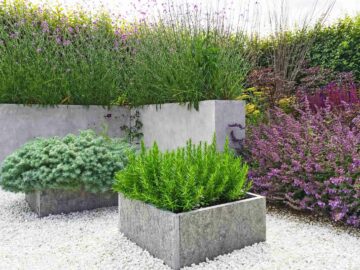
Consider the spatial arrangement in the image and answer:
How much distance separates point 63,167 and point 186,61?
1887mm

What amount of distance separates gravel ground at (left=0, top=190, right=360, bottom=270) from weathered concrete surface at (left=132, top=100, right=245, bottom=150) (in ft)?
3.68

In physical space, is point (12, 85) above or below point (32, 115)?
above

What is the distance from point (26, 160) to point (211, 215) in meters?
1.97

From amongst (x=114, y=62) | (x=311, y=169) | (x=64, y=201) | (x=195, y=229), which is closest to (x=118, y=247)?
(x=195, y=229)

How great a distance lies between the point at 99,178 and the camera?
324cm

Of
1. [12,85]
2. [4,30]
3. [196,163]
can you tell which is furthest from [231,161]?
[4,30]

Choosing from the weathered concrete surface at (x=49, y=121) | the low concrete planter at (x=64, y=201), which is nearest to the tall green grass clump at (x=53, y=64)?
the weathered concrete surface at (x=49, y=121)

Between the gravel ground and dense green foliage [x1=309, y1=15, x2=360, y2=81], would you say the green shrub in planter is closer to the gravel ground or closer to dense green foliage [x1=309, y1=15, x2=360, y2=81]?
the gravel ground

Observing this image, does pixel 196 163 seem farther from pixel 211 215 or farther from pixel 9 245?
pixel 9 245

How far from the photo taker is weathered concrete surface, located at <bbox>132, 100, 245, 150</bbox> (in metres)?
3.89

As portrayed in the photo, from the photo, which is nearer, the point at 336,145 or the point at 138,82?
the point at 336,145

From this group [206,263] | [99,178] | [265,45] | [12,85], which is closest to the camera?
[206,263]

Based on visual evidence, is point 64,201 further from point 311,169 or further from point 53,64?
point 53,64

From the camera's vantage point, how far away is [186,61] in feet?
13.5
